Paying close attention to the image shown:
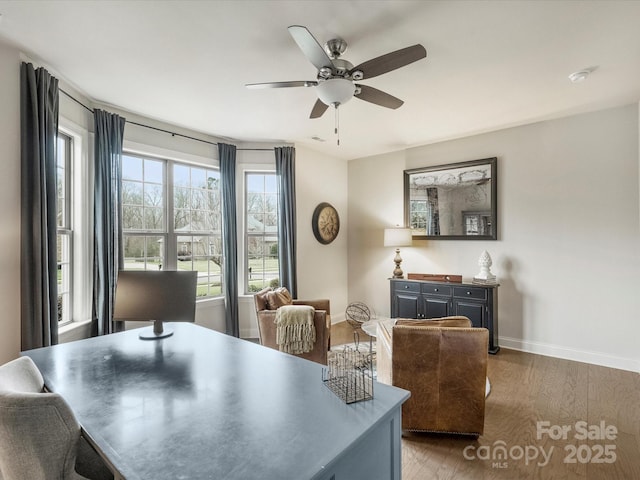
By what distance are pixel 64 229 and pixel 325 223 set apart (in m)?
3.36

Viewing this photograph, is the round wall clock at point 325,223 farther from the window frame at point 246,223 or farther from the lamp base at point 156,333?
the lamp base at point 156,333

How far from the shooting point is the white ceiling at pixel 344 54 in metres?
1.97

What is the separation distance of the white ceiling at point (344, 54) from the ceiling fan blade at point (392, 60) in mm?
302

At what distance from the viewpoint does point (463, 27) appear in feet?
Result: 6.97

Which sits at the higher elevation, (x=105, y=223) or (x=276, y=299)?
(x=105, y=223)

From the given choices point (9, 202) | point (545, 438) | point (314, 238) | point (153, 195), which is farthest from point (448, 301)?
point (9, 202)

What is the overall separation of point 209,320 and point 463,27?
407 centimetres

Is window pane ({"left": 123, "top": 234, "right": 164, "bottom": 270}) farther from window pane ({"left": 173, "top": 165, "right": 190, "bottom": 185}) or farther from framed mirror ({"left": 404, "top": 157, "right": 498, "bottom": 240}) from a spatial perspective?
framed mirror ({"left": 404, "top": 157, "right": 498, "bottom": 240})

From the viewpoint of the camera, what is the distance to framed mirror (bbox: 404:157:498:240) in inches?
166

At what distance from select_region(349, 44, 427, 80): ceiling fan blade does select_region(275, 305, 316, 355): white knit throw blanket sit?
2.23 metres

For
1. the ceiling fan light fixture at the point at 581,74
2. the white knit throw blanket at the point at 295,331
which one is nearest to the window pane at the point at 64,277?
the white knit throw blanket at the point at 295,331

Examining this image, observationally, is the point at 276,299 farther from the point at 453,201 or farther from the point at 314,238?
the point at 453,201

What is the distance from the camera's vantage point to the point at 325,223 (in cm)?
527

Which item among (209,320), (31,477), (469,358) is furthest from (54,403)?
(209,320)
